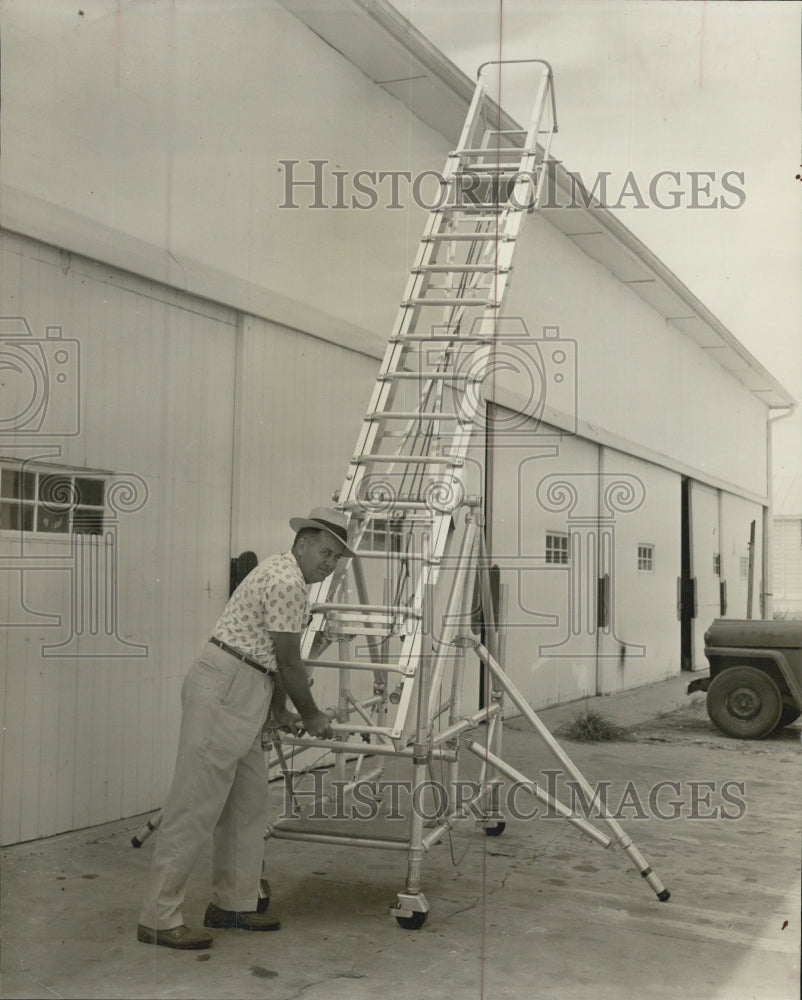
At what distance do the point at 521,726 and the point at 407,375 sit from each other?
17.9ft

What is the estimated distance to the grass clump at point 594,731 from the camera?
29.5ft

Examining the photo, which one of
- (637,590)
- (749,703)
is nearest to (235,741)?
(749,703)

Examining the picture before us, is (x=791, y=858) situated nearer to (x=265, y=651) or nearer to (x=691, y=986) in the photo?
(x=691, y=986)

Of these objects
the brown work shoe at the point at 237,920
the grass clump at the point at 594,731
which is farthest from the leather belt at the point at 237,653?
the grass clump at the point at 594,731

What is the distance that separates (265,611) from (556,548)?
283 inches

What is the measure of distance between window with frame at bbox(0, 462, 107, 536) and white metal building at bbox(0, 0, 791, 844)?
0.02 metres

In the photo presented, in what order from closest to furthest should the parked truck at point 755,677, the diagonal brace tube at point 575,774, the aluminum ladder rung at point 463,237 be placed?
the diagonal brace tube at point 575,774, the aluminum ladder rung at point 463,237, the parked truck at point 755,677

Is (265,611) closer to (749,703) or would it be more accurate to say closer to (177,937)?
(177,937)

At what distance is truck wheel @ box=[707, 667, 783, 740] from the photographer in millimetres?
7094

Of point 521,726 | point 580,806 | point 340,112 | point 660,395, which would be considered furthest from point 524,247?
point 580,806

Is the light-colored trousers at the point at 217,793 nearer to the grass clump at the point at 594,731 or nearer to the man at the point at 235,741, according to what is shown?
the man at the point at 235,741

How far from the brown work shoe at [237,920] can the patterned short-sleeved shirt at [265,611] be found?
1.08 m

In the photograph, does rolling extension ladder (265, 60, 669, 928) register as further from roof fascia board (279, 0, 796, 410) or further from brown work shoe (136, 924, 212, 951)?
roof fascia board (279, 0, 796, 410)

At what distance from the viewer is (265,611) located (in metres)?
4.34
